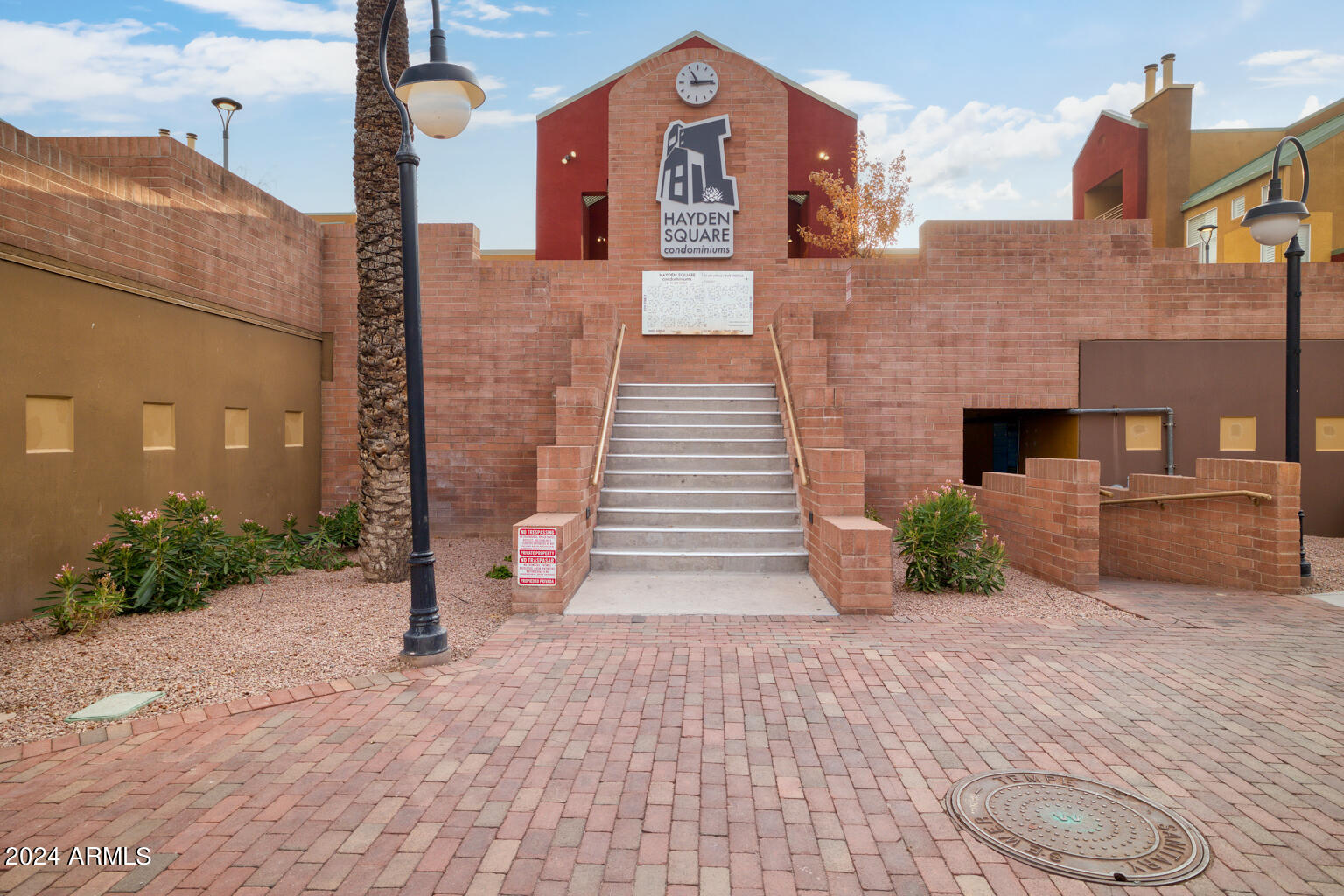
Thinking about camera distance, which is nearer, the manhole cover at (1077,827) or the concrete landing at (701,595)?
the manhole cover at (1077,827)

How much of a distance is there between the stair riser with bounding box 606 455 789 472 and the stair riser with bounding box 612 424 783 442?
51 centimetres

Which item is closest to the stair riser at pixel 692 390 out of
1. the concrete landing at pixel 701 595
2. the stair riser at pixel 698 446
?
the stair riser at pixel 698 446

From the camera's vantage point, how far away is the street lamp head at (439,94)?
4941mm

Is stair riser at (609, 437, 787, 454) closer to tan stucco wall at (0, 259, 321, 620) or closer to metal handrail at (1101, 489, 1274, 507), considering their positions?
metal handrail at (1101, 489, 1274, 507)

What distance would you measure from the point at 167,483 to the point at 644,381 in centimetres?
673

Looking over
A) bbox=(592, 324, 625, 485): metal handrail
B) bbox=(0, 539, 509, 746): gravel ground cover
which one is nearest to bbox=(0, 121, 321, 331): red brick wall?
bbox=(0, 539, 509, 746): gravel ground cover

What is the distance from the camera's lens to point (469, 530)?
11.3 metres

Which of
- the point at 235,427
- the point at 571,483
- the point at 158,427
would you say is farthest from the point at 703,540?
the point at 235,427

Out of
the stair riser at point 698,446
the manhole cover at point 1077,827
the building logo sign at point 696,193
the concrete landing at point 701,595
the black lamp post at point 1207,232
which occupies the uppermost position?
the black lamp post at point 1207,232

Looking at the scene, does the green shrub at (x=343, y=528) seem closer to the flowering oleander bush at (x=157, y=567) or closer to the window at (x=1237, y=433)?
the flowering oleander bush at (x=157, y=567)

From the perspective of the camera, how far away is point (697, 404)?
1066 centimetres

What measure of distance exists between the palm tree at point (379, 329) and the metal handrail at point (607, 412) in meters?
2.18

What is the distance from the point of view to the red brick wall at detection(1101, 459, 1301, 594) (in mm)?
7406

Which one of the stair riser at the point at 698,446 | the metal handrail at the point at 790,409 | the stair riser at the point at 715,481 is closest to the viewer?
the metal handrail at the point at 790,409
